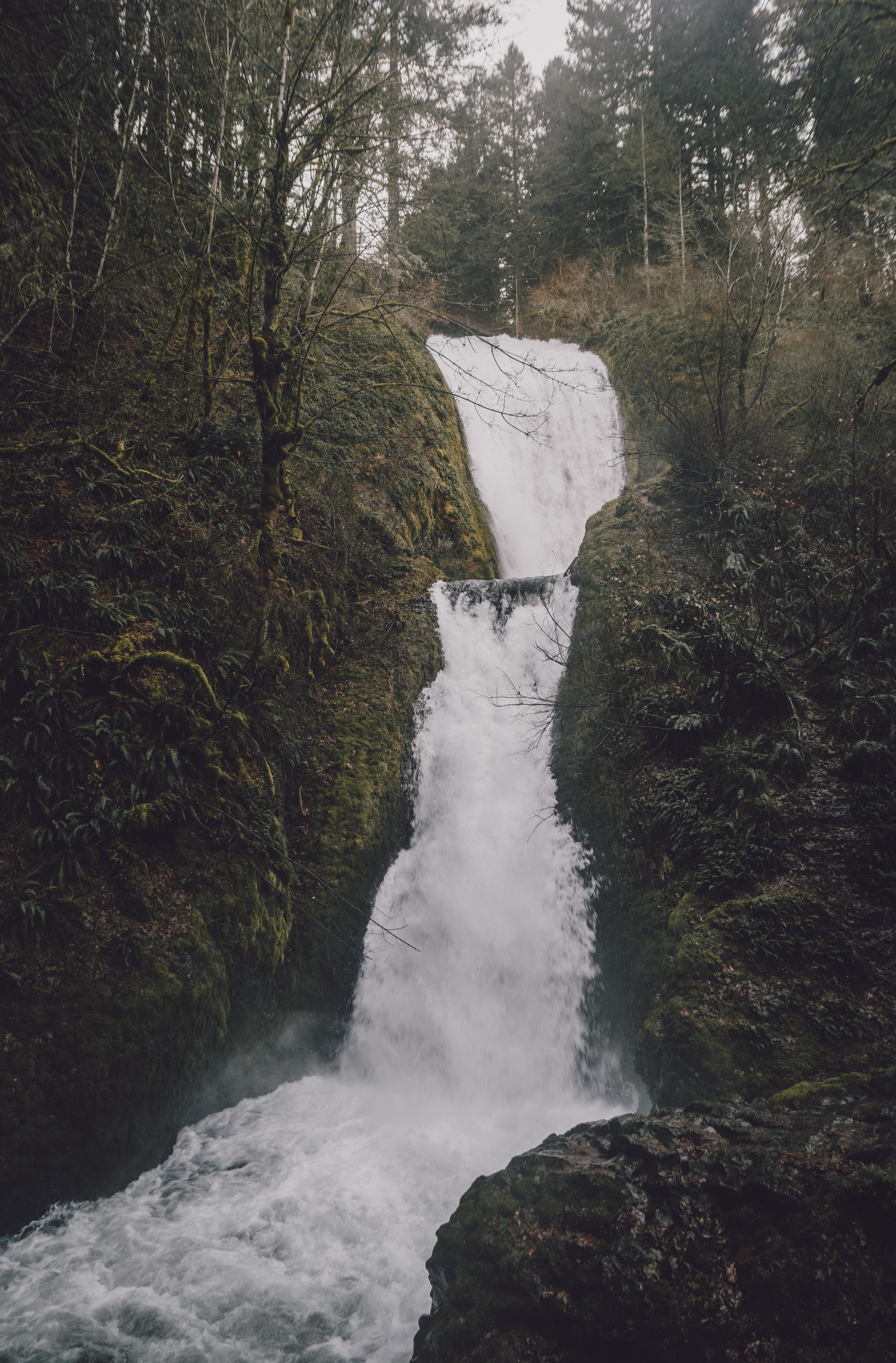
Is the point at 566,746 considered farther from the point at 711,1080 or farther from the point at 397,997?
the point at 711,1080

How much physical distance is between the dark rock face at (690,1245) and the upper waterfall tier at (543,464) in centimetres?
1044

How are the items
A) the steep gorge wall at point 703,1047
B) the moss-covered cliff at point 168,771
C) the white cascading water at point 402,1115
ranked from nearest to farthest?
1. the steep gorge wall at point 703,1047
2. the white cascading water at point 402,1115
3. the moss-covered cliff at point 168,771

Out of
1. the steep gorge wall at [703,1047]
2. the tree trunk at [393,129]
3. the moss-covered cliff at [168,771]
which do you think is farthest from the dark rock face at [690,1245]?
the tree trunk at [393,129]

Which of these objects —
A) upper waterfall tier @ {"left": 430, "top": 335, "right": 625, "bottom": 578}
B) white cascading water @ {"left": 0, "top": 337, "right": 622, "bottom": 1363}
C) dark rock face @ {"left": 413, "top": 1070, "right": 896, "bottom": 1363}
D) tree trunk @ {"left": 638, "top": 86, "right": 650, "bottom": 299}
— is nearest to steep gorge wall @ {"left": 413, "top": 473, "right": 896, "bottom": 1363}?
dark rock face @ {"left": 413, "top": 1070, "right": 896, "bottom": 1363}

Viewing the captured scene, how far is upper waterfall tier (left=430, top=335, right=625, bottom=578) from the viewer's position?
13.2 m

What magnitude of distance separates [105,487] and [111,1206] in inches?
248

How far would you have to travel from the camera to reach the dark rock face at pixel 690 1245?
89.8 inches

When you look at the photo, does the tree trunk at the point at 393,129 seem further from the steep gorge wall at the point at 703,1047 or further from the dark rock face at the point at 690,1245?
the dark rock face at the point at 690,1245

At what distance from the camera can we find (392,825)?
7250mm

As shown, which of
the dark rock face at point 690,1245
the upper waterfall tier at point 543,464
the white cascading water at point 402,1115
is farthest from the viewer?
the upper waterfall tier at point 543,464

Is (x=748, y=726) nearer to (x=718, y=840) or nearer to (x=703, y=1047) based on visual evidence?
(x=718, y=840)

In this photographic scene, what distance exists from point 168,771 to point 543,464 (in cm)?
1179

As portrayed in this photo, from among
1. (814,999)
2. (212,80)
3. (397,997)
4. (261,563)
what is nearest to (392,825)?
(397,997)

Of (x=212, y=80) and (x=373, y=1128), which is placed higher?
(x=212, y=80)
